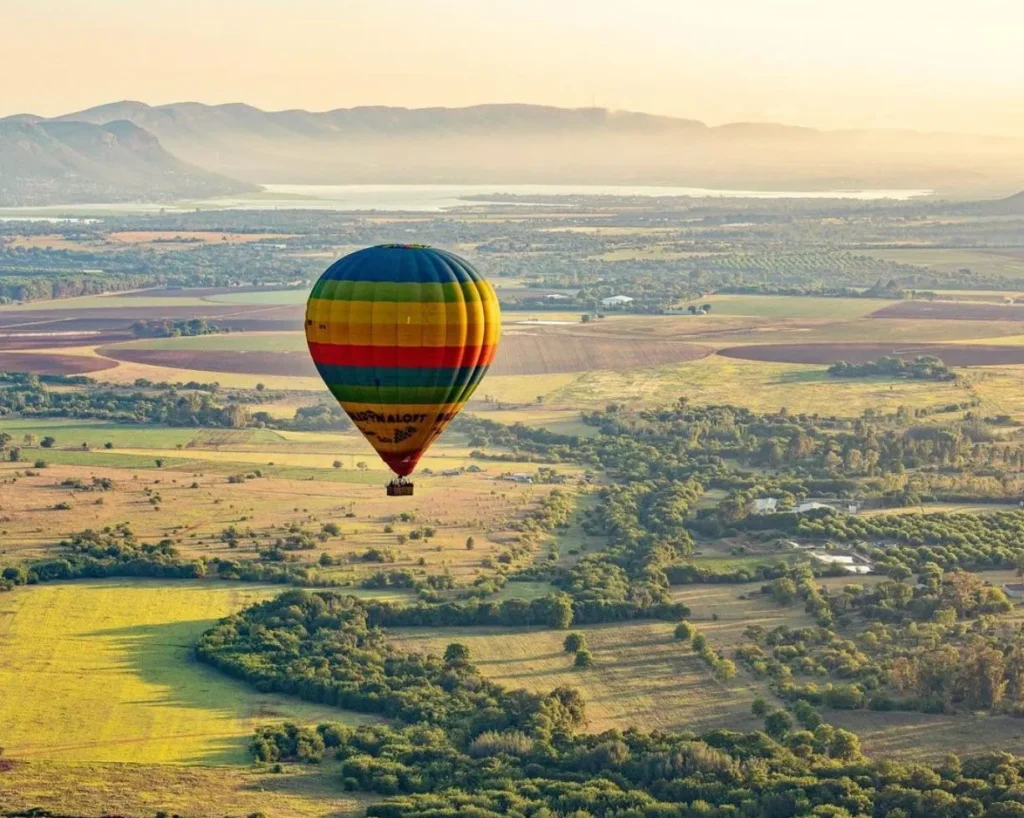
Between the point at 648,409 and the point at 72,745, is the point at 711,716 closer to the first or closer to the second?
the point at 72,745

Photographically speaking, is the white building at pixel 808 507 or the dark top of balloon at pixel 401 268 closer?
the dark top of balloon at pixel 401 268

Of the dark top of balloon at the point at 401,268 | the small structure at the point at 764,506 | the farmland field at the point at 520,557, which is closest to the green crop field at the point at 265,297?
the farmland field at the point at 520,557

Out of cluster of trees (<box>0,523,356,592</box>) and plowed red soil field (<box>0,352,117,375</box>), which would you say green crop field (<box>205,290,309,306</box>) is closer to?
plowed red soil field (<box>0,352,117,375</box>)

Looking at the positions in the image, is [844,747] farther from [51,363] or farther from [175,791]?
[51,363]

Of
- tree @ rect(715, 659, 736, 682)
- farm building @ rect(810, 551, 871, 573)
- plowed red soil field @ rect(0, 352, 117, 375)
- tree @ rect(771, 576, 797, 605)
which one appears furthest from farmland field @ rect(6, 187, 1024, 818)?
farm building @ rect(810, 551, 871, 573)

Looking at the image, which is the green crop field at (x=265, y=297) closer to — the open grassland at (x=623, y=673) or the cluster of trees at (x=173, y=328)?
the cluster of trees at (x=173, y=328)

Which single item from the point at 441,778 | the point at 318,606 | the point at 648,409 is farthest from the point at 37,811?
the point at 648,409

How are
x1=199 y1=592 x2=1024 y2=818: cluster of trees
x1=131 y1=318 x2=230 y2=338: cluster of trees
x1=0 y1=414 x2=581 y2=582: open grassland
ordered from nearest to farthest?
1. x1=199 y1=592 x2=1024 y2=818: cluster of trees
2. x1=0 y1=414 x2=581 y2=582: open grassland
3. x1=131 y1=318 x2=230 y2=338: cluster of trees
